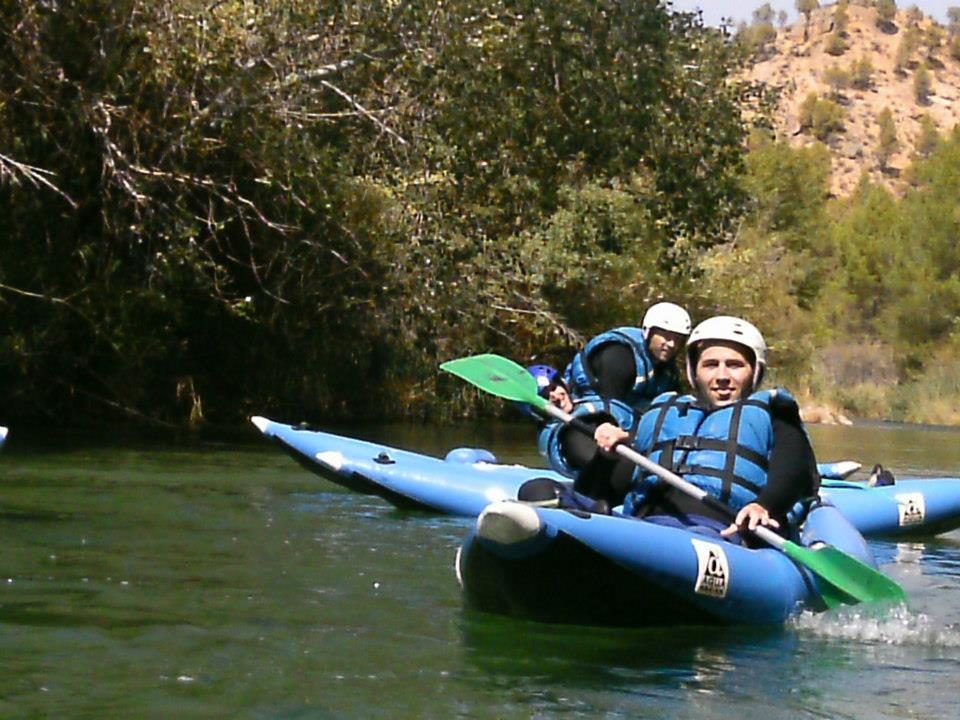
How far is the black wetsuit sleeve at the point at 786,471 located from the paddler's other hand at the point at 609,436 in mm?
435

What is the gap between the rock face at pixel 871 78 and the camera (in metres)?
55.3

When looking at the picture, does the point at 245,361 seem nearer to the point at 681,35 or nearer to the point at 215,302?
the point at 215,302

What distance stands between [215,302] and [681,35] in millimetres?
6796

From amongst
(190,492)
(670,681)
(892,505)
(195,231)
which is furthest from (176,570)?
(195,231)

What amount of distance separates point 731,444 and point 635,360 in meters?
1.18

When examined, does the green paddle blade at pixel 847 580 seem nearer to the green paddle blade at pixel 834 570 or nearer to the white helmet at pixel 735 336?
the green paddle blade at pixel 834 570

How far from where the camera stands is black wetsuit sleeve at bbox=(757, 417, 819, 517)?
495 centimetres

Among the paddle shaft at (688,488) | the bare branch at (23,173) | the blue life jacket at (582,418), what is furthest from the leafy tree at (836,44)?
Result: the paddle shaft at (688,488)

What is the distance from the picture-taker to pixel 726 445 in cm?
498

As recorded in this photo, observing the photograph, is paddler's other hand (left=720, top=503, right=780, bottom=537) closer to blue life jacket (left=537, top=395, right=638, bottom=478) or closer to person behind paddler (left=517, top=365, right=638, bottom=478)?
person behind paddler (left=517, top=365, right=638, bottom=478)

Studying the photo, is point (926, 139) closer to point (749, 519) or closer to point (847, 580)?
point (847, 580)

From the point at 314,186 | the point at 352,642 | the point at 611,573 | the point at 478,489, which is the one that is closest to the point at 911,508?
the point at 478,489

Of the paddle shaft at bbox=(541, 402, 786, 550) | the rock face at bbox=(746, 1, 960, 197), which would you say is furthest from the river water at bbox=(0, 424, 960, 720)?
the rock face at bbox=(746, 1, 960, 197)

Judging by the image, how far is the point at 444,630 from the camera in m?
4.64
